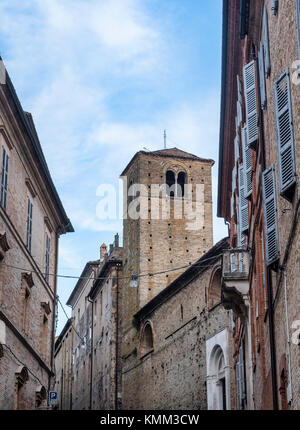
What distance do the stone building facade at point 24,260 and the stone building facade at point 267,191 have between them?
5.19 meters

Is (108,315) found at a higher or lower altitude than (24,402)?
higher

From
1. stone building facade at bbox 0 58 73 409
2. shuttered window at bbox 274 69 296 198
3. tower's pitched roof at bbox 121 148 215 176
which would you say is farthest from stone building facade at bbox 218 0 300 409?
tower's pitched roof at bbox 121 148 215 176

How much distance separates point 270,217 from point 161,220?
33.0m

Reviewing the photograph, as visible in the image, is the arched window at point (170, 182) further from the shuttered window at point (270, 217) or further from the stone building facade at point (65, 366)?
the shuttered window at point (270, 217)

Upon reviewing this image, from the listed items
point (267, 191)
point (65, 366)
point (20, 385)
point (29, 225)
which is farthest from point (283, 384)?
point (65, 366)

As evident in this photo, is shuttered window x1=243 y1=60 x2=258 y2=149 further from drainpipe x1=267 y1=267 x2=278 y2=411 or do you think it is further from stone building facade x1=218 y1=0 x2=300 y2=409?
drainpipe x1=267 y1=267 x2=278 y2=411

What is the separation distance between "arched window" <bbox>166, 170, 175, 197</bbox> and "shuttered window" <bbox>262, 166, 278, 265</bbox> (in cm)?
3386

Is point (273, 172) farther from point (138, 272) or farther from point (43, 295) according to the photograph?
point (138, 272)

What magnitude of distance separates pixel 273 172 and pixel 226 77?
356 inches

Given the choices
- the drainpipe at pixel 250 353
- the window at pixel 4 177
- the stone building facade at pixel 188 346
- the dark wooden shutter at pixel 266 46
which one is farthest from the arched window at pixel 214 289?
the dark wooden shutter at pixel 266 46

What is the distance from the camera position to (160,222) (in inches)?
1700

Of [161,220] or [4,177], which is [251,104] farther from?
[161,220]

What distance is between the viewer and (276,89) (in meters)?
8.96

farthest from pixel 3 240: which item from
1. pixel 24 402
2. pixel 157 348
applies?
pixel 157 348
